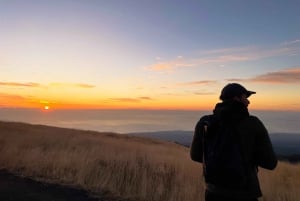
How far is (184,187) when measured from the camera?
11.0 m

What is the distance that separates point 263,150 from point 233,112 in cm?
42

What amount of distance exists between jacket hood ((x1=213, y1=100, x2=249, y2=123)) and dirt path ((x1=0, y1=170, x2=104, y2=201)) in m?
6.56

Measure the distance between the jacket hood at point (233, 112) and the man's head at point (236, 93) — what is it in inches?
1.6

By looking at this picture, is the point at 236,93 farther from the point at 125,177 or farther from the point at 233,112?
the point at 125,177

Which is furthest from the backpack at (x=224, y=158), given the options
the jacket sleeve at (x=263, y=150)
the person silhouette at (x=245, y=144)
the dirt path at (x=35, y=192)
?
the dirt path at (x=35, y=192)

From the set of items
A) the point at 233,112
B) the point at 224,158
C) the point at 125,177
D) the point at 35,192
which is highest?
the point at 233,112

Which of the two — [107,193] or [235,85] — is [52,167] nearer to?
[107,193]

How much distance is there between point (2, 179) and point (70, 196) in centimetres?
268

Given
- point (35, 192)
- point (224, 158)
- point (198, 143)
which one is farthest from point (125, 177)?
point (224, 158)

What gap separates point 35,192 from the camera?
35.8 ft

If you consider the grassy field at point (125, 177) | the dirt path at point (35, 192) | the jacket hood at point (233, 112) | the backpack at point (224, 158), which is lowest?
the dirt path at point (35, 192)

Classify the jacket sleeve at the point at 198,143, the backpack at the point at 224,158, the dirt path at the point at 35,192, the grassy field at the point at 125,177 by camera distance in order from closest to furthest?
the backpack at the point at 224,158 → the jacket sleeve at the point at 198,143 → the dirt path at the point at 35,192 → the grassy field at the point at 125,177

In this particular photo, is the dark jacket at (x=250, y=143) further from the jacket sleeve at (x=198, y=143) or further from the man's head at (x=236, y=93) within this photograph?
the jacket sleeve at (x=198, y=143)

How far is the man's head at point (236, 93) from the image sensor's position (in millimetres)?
4431
